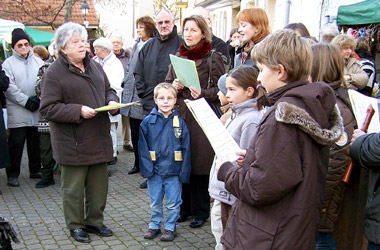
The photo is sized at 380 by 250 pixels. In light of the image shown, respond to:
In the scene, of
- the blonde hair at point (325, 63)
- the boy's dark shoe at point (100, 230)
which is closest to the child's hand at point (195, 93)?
the blonde hair at point (325, 63)

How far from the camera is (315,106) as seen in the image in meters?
2.31

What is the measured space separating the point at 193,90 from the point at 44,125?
292cm

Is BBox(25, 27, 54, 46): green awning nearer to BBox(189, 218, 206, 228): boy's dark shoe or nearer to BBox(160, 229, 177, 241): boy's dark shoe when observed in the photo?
BBox(189, 218, 206, 228): boy's dark shoe

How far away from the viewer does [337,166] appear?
3.29m

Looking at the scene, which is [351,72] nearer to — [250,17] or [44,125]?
[250,17]

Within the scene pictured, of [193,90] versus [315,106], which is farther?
[193,90]

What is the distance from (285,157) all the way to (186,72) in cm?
237

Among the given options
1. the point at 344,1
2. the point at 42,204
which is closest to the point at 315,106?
the point at 42,204

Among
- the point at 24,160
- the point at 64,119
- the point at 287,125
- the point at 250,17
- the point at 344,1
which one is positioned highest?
the point at 344,1

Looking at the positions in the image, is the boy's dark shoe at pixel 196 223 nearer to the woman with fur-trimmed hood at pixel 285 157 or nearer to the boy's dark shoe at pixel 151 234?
the boy's dark shoe at pixel 151 234

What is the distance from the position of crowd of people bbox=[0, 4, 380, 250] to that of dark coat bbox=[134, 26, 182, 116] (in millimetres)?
15

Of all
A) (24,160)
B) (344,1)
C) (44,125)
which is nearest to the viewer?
(44,125)

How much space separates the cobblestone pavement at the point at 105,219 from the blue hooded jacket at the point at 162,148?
676mm

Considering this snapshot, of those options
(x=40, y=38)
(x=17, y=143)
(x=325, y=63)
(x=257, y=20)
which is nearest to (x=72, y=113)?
(x=257, y=20)
